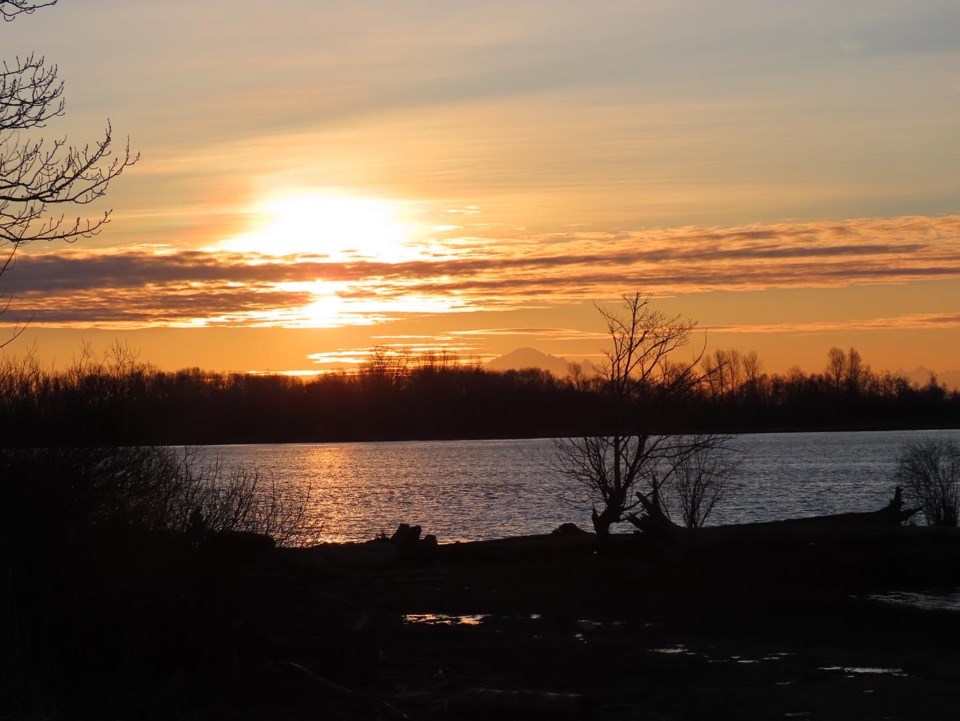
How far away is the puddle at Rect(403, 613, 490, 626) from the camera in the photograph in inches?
713

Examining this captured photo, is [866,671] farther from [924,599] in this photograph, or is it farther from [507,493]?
[507,493]

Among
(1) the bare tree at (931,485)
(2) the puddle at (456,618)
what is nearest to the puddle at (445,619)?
(2) the puddle at (456,618)

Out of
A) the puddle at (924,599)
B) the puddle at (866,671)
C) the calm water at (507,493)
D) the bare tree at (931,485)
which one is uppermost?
the bare tree at (931,485)

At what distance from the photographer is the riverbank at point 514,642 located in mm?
11859

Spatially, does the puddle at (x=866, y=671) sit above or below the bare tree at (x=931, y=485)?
below

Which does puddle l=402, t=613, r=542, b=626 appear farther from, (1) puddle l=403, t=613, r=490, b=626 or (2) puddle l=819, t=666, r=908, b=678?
(2) puddle l=819, t=666, r=908, b=678

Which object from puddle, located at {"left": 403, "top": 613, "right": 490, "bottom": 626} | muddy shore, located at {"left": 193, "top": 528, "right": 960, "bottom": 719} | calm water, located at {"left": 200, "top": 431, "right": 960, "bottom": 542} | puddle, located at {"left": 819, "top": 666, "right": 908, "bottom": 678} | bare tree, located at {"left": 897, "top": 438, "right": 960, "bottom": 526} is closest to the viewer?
muddy shore, located at {"left": 193, "top": 528, "right": 960, "bottom": 719}

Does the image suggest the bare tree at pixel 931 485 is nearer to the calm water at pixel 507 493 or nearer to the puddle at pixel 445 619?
the calm water at pixel 507 493

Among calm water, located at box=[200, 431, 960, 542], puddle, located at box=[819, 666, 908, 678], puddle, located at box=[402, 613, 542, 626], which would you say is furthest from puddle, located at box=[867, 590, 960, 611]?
calm water, located at box=[200, 431, 960, 542]

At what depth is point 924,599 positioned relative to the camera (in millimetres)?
20109

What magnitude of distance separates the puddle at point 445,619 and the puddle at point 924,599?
7.29m

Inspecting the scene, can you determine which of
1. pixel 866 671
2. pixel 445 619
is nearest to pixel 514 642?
pixel 445 619

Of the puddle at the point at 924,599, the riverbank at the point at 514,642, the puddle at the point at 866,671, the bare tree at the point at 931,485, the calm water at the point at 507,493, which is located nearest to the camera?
the riverbank at the point at 514,642

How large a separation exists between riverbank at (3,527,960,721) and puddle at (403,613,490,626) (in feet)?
0.18
